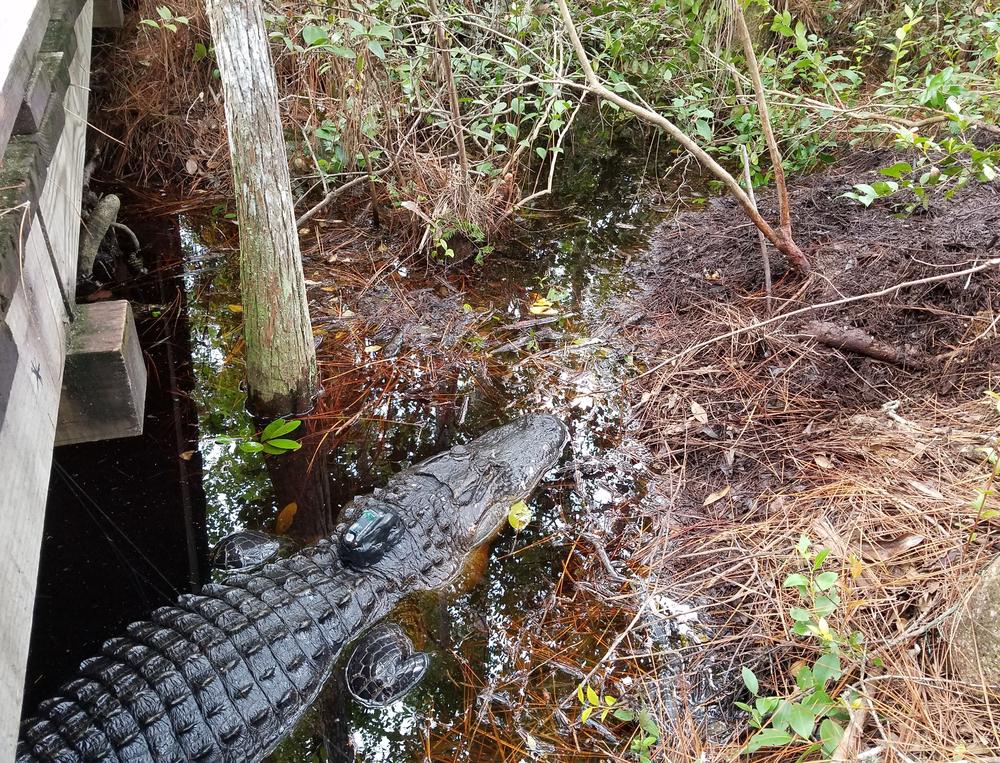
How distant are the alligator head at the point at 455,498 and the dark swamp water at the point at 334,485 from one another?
120mm

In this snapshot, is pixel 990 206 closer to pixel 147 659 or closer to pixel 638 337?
pixel 638 337

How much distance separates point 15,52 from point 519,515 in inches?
99.8

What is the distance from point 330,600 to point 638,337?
2392mm

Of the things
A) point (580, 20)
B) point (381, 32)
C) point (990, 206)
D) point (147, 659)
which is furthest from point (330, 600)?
A: point (580, 20)

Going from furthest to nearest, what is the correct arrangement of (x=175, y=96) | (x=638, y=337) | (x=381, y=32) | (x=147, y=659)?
(x=175, y=96) → (x=638, y=337) → (x=381, y=32) → (x=147, y=659)

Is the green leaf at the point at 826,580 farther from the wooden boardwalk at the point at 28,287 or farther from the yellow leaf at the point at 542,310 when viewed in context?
the yellow leaf at the point at 542,310

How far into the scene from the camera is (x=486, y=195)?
4.95 meters

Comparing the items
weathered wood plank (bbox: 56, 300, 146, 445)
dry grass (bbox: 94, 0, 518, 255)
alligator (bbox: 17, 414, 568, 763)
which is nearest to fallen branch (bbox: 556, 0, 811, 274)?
dry grass (bbox: 94, 0, 518, 255)

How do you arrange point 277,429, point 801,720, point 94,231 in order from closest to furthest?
1. point 801,720
2. point 277,429
3. point 94,231

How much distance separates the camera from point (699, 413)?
11.8 feet

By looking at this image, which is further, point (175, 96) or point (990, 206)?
point (175, 96)

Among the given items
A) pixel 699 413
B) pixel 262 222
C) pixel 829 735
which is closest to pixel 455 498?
pixel 699 413

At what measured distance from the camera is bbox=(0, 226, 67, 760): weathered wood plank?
1583 mm

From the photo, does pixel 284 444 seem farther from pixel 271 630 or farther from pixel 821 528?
pixel 821 528
